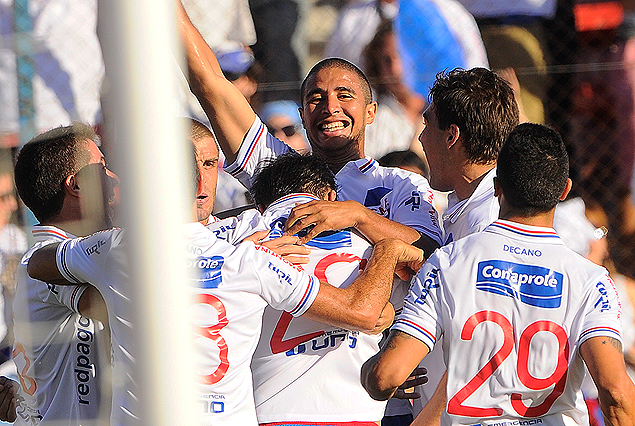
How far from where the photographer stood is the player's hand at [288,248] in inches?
82.9

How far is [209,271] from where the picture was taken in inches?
75.0

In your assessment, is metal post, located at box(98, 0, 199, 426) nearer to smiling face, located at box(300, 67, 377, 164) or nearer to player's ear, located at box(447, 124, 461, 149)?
player's ear, located at box(447, 124, 461, 149)

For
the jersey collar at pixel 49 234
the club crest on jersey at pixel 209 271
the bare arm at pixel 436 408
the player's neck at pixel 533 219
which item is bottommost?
the bare arm at pixel 436 408

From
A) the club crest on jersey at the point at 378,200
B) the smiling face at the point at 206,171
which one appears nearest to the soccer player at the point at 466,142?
the club crest on jersey at the point at 378,200

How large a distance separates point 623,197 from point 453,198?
195 centimetres

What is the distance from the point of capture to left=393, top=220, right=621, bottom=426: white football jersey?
1905 millimetres

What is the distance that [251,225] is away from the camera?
2324 millimetres

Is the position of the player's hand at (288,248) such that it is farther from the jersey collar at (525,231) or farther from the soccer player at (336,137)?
the jersey collar at (525,231)

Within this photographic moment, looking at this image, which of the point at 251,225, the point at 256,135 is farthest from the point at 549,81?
the point at 251,225

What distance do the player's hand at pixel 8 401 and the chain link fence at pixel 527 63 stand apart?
1.91 m

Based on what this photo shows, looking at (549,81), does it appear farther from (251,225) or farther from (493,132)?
(251,225)

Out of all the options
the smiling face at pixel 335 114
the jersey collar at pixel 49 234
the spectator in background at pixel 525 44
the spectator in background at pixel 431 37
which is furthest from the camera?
the spectator in background at pixel 431 37

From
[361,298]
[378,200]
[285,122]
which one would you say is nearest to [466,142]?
[378,200]

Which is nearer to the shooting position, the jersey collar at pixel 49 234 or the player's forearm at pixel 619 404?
the player's forearm at pixel 619 404
